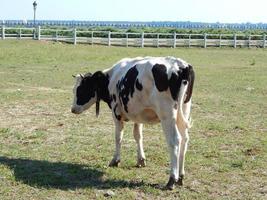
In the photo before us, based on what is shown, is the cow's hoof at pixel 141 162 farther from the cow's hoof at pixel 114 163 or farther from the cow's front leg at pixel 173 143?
the cow's front leg at pixel 173 143

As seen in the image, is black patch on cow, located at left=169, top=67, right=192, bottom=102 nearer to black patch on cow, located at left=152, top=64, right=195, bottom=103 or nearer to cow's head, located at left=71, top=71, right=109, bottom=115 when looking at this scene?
black patch on cow, located at left=152, top=64, right=195, bottom=103

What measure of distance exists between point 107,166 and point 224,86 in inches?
495

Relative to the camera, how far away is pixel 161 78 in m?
7.54

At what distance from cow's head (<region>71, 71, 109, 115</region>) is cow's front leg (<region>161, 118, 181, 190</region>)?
73.5 inches

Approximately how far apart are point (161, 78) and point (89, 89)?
226 cm

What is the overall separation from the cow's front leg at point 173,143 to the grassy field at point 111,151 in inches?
8.0

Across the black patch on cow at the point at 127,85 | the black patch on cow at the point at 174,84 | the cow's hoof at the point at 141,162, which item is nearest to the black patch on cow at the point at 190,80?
the black patch on cow at the point at 174,84

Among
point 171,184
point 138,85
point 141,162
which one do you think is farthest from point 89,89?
point 171,184

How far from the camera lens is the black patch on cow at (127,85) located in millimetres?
8117

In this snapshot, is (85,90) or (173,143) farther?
(85,90)

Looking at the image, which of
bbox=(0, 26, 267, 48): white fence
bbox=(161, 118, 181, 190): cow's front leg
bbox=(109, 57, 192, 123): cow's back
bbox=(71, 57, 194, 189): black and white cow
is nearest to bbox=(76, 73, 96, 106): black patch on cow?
bbox=(71, 57, 194, 189): black and white cow

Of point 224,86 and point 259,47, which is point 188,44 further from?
point 224,86

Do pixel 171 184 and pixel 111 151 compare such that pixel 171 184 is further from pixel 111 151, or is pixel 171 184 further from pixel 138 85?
pixel 111 151

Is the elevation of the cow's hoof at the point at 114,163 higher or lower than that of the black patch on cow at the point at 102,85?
lower
